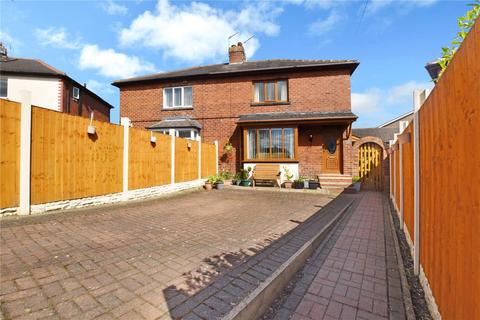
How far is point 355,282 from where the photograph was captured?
2939mm

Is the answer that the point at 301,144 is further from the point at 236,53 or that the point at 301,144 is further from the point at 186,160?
the point at 236,53

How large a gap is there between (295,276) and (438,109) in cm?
257

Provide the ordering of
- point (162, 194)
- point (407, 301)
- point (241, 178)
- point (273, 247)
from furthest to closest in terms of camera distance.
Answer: point (241, 178) → point (162, 194) → point (273, 247) → point (407, 301)

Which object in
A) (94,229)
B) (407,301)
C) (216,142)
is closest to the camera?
(407,301)

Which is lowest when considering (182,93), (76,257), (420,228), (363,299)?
(363,299)

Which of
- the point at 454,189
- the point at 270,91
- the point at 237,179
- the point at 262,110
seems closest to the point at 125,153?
the point at 237,179

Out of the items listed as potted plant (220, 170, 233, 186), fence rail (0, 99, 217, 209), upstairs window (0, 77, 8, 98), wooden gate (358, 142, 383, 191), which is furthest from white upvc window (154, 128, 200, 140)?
upstairs window (0, 77, 8, 98)

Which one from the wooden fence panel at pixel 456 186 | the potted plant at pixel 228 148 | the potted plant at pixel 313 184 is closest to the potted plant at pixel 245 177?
the potted plant at pixel 228 148

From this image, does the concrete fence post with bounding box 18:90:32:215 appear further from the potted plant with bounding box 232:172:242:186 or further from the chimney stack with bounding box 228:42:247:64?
the chimney stack with bounding box 228:42:247:64

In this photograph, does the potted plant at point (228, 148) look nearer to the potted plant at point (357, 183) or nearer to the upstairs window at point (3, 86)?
the potted plant at point (357, 183)

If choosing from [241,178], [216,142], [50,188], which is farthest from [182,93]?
[50,188]

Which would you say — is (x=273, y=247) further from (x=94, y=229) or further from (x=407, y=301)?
(x=94, y=229)

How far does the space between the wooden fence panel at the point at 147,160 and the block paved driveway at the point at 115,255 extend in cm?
177

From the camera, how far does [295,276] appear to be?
3.09 metres
